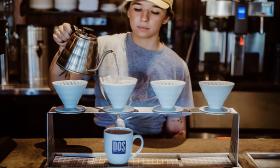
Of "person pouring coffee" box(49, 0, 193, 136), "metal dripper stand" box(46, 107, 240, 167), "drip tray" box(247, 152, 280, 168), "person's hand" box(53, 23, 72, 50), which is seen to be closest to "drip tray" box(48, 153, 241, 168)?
"metal dripper stand" box(46, 107, 240, 167)

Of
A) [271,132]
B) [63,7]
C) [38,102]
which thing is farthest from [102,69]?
[271,132]

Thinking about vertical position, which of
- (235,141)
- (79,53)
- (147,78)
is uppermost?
(79,53)

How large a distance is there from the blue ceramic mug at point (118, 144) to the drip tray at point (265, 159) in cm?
54

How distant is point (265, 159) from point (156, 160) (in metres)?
0.49

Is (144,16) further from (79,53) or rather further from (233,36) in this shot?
(233,36)

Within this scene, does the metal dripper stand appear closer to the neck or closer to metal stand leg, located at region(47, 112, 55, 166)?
metal stand leg, located at region(47, 112, 55, 166)

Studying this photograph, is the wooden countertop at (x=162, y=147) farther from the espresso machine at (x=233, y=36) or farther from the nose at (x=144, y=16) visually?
the espresso machine at (x=233, y=36)

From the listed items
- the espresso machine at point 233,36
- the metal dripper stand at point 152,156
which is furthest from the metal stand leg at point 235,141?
the espresso machine at point 233,36

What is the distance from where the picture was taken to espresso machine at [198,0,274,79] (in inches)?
154

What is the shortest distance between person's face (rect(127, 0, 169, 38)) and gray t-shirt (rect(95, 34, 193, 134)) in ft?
0.45

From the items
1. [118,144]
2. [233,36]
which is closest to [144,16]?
[118,144]

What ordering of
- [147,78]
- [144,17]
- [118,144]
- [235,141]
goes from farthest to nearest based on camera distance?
1. [147,78]
2. [144,17]
3. [235,141]
4. [118,144]

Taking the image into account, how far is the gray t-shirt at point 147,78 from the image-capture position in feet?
7.18

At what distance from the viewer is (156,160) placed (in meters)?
1.80
